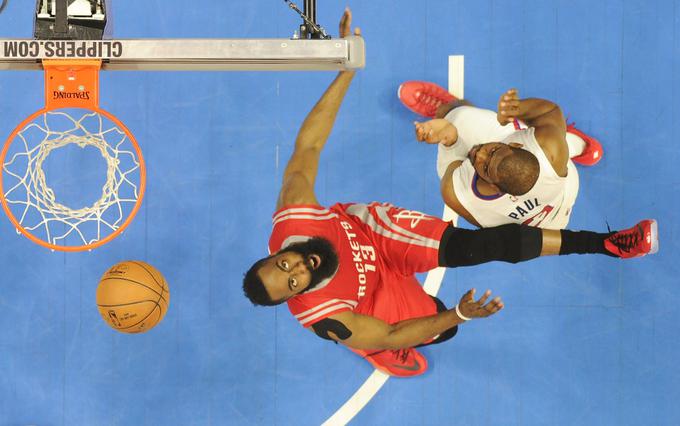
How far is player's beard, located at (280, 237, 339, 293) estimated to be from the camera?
11.2 ft

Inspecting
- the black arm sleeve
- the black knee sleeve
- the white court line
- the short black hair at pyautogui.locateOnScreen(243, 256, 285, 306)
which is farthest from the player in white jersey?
the short black hair at pyautogui.locateOnScreen(243, 256, 285, 306)

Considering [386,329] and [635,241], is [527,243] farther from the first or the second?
[386,329]

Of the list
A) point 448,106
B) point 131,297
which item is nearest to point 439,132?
point 448,106

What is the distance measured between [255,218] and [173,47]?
1775mm

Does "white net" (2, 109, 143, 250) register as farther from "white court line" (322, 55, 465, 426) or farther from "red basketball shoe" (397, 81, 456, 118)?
"white court line" (322, 55, 465, 426)

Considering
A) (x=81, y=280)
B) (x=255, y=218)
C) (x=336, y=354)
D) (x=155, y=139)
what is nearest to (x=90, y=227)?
(x=81, y=280)

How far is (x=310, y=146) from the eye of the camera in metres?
3.67

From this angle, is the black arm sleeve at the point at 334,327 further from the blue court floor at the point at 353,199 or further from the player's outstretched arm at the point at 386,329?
the blue court floor at the point at 353,199

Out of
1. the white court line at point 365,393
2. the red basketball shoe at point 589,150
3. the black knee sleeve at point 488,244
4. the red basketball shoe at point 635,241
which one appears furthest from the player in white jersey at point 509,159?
the white court line at point 365,393

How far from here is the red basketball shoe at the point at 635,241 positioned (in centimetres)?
Result: 400

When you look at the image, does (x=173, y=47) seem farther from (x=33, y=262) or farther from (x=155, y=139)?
(x=33, y=262)

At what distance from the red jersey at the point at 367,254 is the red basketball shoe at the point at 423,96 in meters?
0.88

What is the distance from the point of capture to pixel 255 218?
4621 millimetres

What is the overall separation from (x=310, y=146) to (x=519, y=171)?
3.68 feet
